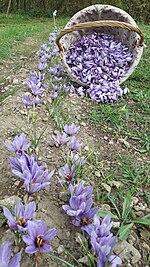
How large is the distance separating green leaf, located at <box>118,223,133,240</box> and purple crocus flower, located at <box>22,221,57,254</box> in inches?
10.5

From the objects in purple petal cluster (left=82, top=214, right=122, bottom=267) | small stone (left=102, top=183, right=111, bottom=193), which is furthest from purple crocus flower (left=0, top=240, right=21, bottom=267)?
small stone (left=102, top=183, right=111, bottom=193)

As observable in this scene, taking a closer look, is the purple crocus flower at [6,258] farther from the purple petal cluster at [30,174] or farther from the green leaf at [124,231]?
the green leaf at [124,231]

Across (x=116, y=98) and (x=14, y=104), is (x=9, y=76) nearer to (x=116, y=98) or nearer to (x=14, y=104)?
(x=14, y=104)

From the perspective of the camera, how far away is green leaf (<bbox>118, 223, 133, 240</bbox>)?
3.26 feet

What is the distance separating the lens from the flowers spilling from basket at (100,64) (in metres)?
2.14

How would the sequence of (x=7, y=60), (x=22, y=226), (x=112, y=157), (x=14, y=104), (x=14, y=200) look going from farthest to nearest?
(x=7, y=60)
(x=14, y=104)
(x=112, y=157)
(x=14, y=200)
(x=22, y=226)

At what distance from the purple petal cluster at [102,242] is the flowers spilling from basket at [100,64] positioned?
4.21ft

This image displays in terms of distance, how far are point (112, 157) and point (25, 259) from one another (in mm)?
756

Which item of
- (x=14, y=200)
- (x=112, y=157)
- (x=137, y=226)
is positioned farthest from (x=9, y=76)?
(x=137, y=226)

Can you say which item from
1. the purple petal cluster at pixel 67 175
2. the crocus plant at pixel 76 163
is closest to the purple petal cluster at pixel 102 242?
the crocus plant at pixel 76 163

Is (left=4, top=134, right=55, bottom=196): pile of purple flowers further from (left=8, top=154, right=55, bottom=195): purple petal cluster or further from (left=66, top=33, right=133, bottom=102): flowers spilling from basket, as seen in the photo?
(left=66, top=33, right=133, bottom=102): flowers spilling from basket

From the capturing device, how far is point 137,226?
1132 mm

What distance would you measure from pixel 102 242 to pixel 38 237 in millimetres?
181

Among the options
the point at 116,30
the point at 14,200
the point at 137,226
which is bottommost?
the point at 137,226
